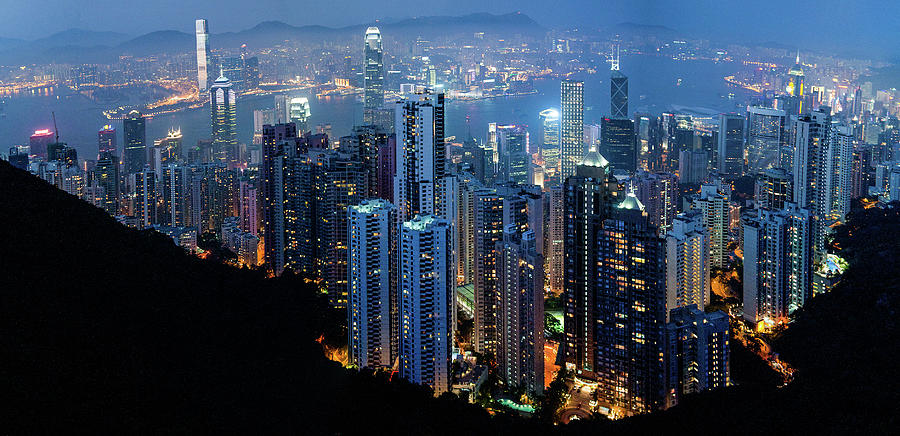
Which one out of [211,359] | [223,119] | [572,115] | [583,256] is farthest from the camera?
[572,115]

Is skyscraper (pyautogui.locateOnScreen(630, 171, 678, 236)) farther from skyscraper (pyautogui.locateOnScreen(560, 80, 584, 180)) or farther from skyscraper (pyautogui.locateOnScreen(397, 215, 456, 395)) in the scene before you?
skyscraper (pyautogui.locateOnScreen(397, 215, 456, 395))

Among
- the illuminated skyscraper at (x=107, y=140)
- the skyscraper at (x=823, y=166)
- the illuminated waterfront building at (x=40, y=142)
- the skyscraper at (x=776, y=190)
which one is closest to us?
the skyscraper at (x=776, y=190)

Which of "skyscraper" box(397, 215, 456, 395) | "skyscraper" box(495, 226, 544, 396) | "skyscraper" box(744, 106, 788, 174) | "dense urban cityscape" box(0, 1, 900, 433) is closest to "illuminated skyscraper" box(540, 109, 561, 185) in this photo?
"dense urban cityscape" box(0, 1, 900, 433)

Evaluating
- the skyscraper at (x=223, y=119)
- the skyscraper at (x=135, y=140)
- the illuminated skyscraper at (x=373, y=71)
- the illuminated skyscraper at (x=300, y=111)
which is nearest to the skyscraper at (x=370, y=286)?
the illuminated skyscraper at (x=373, y=71)

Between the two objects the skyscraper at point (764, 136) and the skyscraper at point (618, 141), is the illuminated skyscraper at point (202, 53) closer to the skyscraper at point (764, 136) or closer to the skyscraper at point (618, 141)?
the skyscraper at point (618, 141)

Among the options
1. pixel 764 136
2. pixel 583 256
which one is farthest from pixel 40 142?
pixel 764 136

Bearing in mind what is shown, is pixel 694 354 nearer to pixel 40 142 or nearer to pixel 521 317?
pixel 521 317
